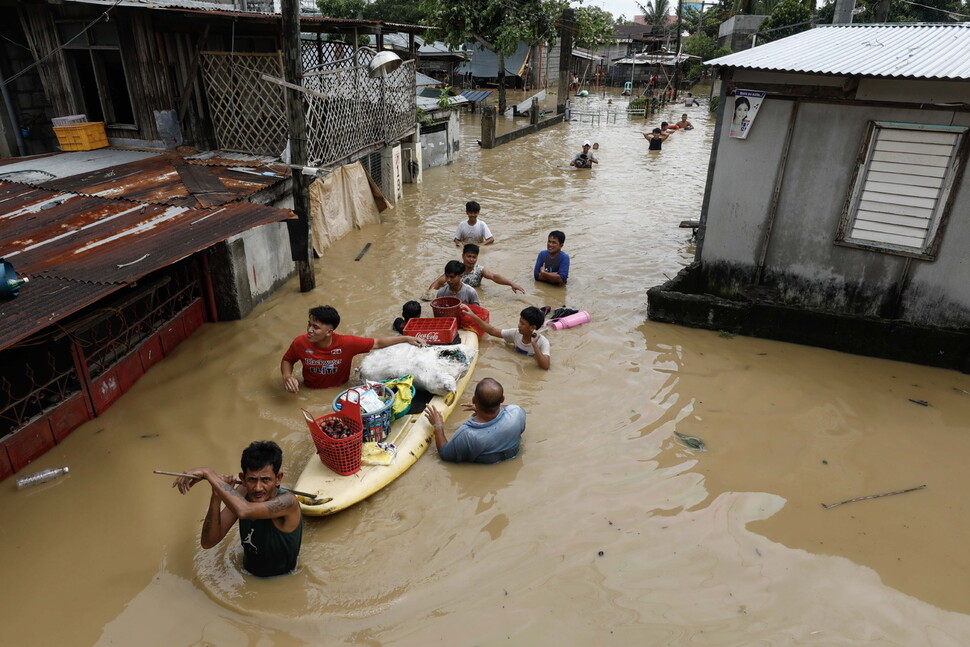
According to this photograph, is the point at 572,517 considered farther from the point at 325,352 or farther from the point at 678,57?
the point at 678,57

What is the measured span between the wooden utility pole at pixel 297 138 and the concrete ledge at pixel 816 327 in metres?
4.87

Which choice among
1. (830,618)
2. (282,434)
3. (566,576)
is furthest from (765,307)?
(282,434)

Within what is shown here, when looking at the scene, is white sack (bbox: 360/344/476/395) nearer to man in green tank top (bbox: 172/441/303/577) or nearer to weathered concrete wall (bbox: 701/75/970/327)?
man in green tank top (bbox: 172/441/303/577)

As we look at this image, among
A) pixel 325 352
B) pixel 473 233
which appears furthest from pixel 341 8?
pixel 325 352

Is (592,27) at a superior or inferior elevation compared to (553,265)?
superior

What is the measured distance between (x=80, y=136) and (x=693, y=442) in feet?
33.0

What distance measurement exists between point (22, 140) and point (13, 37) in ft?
5.14

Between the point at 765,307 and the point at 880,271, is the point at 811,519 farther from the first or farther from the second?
the point at 880,271

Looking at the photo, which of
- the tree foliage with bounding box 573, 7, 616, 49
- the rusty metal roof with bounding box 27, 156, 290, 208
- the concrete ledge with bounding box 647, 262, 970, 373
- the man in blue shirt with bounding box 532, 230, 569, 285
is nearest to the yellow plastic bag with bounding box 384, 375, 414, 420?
the rusty metal roof with bounding box 27, 156, 290, 208

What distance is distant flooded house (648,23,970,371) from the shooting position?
6.89 meters

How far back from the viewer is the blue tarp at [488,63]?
3922 cm

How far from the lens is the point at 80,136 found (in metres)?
9.65

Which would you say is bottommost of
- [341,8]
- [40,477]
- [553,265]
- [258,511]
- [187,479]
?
[40,477]

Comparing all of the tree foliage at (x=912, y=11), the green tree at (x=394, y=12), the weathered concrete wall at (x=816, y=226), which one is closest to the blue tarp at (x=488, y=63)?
the green tree at (x=394, y=12)
